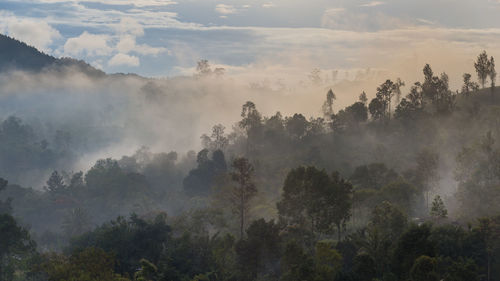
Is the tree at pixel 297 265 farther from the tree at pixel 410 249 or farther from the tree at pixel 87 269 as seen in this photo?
the tree at pixel 87 269

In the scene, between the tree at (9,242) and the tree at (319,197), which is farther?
the tree at (9,242)

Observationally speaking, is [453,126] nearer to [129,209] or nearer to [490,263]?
[490,263]

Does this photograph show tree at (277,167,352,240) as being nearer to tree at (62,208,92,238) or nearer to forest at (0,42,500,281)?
forest at (0,42,500,281)

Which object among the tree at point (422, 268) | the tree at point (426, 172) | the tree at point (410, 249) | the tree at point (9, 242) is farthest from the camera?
the tree at point (426, 172)

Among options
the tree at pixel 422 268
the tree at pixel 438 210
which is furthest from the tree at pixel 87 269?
the tree at pixel 438 210

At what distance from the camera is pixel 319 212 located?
85562mm

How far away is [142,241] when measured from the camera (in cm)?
9531

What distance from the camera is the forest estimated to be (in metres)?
68.1

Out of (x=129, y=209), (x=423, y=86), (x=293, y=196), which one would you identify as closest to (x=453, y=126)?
(x=423, y=86)

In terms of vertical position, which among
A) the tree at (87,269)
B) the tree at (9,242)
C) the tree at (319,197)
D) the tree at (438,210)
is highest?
the tree at (319,197)

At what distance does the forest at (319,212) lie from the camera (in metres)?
68.1

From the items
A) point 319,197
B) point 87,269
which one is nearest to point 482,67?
point 319,197

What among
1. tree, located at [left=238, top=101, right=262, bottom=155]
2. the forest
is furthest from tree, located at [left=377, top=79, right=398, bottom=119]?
tree, located at [left=238, top=101, right=262, bottom=155]

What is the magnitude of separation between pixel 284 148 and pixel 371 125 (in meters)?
32.1
